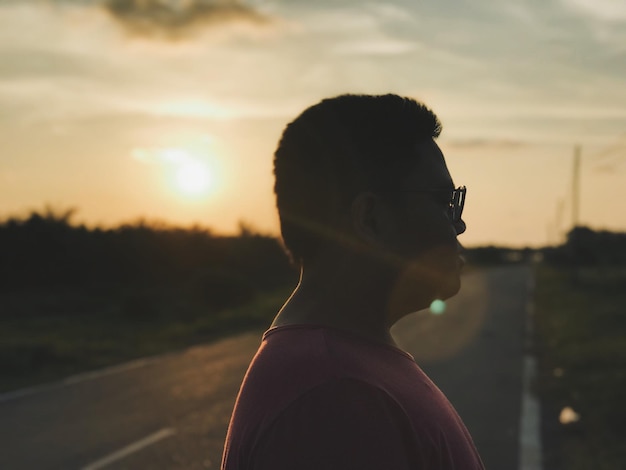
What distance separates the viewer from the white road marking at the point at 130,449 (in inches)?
278

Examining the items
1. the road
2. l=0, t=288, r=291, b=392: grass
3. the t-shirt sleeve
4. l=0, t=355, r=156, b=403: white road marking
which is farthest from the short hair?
l=0, t=288, r=291, b=392: grass

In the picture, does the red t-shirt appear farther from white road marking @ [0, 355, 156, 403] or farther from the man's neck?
white road marking @ [0, 355, 156, 403]

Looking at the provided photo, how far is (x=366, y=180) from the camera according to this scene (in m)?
1.57

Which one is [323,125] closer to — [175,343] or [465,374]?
[465,374]

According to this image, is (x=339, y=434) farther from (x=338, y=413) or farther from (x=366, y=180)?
(x=366, y=180)

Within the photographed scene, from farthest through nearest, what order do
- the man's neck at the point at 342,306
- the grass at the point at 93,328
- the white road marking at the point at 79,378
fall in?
1. the grass at the point at 93,328
2. the white road marking at the point at 79,378
3. the man's neck at the point at 342,306

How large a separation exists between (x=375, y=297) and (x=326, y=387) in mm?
358

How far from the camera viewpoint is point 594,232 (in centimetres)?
10012

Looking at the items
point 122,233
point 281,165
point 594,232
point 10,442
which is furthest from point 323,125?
point 594,232

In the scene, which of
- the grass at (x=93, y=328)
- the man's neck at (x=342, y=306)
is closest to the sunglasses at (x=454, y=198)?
the man's neck at (x=342, y=306)

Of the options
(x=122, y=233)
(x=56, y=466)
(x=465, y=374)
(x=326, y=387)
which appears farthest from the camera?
(x=122, y=233)

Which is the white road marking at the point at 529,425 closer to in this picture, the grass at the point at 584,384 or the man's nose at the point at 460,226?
the grass at the point at 584,384

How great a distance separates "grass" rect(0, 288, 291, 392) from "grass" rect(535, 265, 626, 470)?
723 centimetres

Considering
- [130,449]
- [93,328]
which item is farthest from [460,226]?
[93,328]
